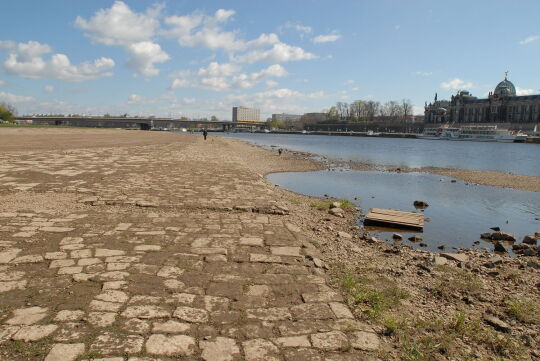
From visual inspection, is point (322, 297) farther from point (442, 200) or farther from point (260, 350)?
point (442, 200)

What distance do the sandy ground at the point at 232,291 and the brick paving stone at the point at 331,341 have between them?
0.06 ft

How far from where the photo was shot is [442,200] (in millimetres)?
17062

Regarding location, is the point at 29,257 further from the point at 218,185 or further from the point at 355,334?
the point at 218,185

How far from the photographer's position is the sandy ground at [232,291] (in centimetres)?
343

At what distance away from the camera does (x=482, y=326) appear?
4.39 metres

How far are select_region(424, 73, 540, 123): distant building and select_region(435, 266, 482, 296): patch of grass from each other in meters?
173

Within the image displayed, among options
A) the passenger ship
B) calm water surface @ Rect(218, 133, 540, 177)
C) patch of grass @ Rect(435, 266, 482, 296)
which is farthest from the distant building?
patch of grass @ Rect(435, 266, 482, 296)

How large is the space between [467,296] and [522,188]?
20849mm

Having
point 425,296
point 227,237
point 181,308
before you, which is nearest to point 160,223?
point 227,237

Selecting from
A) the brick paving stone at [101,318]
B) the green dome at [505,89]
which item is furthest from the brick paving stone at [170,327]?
the green dome at [505,89]

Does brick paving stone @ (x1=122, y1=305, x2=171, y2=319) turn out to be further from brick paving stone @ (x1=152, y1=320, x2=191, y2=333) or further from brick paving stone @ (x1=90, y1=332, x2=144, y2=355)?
brick paving stone @ (x1=90, y1=332, x2=144, y2=355)

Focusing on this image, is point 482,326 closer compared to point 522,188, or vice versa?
point 482,326

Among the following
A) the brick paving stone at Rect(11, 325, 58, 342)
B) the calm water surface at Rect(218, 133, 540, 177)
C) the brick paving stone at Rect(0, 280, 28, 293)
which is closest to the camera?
the brick paving stone at Rect(11, 325, 58, 342)

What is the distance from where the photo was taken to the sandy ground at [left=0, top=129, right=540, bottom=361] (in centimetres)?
343
